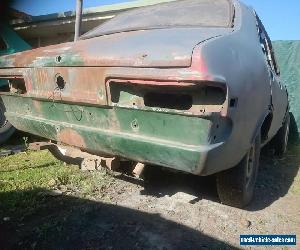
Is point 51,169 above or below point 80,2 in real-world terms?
below

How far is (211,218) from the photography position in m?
2.92

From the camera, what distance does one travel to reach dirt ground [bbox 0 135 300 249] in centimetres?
253

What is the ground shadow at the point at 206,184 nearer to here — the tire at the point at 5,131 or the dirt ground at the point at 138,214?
the dirt ground at the point at 138,214

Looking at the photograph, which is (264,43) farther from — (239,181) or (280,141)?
(280,141)

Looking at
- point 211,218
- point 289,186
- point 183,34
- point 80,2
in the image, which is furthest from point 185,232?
point 80,2

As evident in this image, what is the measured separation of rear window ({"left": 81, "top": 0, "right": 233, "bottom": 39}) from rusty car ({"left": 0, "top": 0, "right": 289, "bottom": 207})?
0.05 feet

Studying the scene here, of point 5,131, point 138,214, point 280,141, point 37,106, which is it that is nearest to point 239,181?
point 138,214

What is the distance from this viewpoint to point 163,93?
236cm

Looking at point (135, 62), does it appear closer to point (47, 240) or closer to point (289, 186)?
point (47, 240)

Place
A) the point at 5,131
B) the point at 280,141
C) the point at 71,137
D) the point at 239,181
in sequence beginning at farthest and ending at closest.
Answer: the point at 5,131
the point at 280,141
the point at 239,181
the point at 71,137

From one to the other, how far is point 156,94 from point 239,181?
41.1 inches

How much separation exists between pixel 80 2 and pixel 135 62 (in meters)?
2.95

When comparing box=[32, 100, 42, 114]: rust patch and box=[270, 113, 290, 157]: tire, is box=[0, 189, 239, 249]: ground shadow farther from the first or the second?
box=[270, 113, 290, 157]: tire

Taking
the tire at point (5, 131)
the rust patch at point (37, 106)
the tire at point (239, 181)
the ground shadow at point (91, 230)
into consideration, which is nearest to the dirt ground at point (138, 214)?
the ground shadow at point (91, 230)
